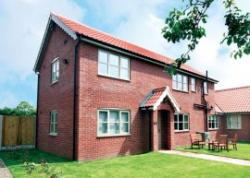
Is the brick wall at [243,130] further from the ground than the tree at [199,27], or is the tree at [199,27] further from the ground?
the tree at [199,27]

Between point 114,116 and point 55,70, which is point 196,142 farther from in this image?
point 55,70

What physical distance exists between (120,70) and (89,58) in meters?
2.42

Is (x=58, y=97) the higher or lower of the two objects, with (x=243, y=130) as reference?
higher

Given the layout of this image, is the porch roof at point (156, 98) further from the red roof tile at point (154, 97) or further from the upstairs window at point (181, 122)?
the upstairs window at point (181, 122)

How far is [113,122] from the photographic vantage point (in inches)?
589

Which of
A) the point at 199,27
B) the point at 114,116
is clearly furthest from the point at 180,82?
the point at 199,27

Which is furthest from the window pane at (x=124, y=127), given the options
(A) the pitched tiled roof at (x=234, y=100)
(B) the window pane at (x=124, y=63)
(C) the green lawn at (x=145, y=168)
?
(A) the pitched tiled roof at (x=234, y=100)

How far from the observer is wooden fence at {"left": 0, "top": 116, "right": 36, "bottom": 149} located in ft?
66.2

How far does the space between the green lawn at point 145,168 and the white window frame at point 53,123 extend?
2928 mm

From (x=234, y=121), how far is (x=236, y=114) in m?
0.86

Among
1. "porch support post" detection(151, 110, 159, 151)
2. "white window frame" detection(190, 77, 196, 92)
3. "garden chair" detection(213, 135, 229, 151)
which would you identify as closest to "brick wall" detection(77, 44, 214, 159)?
"porch support post" detection(151, 110, 159, 151)

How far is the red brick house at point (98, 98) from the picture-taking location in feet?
45.2

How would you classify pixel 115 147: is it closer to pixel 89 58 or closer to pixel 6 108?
pixel 89 58

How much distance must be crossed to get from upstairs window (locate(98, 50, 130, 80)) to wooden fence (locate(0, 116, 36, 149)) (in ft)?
31.8
